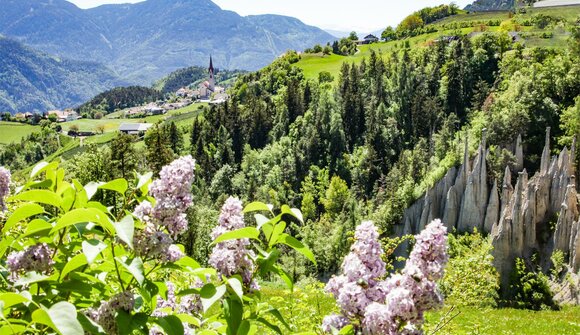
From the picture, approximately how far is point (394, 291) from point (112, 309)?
6.04ft

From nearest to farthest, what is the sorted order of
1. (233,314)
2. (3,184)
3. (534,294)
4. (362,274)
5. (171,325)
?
(171,325) < (233,314) < (362,274) < (3,184) < (534,294)

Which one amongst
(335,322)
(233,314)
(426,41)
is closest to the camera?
(233,314)

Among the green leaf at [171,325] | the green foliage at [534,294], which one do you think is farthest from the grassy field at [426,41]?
the green leaf at [171,325]

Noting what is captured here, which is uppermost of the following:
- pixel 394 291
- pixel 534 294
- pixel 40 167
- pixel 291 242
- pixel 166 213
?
pixel 40 167

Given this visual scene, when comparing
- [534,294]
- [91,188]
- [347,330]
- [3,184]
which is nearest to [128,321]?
[91,188]

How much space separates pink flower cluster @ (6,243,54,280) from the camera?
127 inches

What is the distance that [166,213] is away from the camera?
3.33 meters

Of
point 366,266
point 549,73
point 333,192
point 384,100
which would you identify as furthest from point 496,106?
point 366,266

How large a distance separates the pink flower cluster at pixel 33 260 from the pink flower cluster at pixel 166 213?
2.00ft

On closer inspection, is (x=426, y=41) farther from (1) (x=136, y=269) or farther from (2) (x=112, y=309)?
(1) (x=136, y=269)

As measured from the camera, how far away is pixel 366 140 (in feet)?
327

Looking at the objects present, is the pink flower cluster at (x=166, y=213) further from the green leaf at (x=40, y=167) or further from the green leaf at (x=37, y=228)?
the green leaf at (x=40, y=167)

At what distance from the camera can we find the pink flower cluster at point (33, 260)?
3223 millimetres

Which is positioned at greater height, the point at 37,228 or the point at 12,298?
the point at 37,228
